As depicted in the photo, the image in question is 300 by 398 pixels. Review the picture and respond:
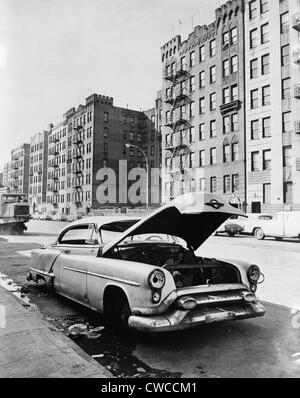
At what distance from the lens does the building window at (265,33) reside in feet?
112

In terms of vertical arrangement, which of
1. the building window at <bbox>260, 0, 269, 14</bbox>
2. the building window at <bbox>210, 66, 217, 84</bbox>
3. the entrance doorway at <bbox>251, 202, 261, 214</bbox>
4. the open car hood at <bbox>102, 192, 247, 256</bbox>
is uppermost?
the building window at <bbox>260, 0, 269, 14</bbox>

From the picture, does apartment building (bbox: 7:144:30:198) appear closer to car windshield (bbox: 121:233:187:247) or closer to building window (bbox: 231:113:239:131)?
building window (bbox: 231:113:239:131)

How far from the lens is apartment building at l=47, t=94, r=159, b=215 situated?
64250 millimetres

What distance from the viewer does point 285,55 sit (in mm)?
32500

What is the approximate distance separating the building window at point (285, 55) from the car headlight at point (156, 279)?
32.9 metres

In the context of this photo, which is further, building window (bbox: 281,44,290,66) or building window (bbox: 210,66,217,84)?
building window (bbox: 210,66,217,84)

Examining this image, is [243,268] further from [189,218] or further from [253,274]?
[189,218]

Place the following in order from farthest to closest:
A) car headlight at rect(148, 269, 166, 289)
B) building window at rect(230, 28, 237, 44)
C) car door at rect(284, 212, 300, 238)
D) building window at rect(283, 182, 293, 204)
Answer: building window at rect(230, 28, 237, 44) < building window at rect(283, 182, 293, 204) < car door at rect(284, 212, 300, 238) < car headlight at rect(148, 269, 166, 289)

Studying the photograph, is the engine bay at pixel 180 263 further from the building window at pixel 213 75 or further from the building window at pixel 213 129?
the building window at pixel 213 75

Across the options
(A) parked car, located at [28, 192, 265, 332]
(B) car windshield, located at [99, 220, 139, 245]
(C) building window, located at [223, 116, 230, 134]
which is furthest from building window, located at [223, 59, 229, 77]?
(B) car windshield, located at [99, 220, 139, 245]

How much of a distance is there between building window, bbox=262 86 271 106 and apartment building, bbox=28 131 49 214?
59.0 metres

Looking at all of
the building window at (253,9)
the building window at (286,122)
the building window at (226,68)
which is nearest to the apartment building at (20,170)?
the building window at (226,68)

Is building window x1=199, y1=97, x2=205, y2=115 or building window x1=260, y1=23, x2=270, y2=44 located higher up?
building window x1=260, y1=23, x2=270, y2=44
